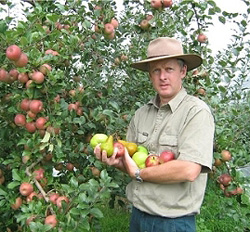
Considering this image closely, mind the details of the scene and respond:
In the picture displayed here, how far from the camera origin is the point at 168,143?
1.95 m

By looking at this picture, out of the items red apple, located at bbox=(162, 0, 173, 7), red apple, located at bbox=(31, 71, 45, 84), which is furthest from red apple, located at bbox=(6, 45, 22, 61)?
red apple, located at bbox=(162, 0, 173, 7)

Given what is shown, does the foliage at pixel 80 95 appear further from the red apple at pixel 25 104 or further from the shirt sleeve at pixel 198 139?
the shirt sleeve at pixel 198 139

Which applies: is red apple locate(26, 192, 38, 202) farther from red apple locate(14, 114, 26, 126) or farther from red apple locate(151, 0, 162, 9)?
red apple locate(151, 0, 162, 9)

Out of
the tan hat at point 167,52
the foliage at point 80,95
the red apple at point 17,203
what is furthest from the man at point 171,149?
the red apple at point 17,203

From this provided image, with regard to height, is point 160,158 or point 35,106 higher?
point 35,106

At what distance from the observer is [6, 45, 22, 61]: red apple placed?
1850 millimetres

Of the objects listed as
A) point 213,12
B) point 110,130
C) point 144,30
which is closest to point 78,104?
point 110,130

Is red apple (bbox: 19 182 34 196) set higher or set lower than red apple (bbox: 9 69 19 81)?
lower

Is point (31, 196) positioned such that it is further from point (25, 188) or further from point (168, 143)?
point (168, 143)

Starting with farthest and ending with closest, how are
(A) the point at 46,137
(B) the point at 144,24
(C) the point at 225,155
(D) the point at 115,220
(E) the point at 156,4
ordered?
(D) the point at 115,220 → (B) the point at 144,24 → (E) the point at 156,4 → (C) the point at 225,155 → (A) the point at 46,137

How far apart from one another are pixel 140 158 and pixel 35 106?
1.75 ft

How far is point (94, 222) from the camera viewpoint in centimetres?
232

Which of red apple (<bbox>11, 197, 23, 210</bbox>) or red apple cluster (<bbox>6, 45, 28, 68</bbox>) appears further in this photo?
red apple (<bbox>11, 197, 23, 210</bbox>)

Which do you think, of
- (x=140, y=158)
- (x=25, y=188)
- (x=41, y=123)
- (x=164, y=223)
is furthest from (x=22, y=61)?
(x=164, y=223)
